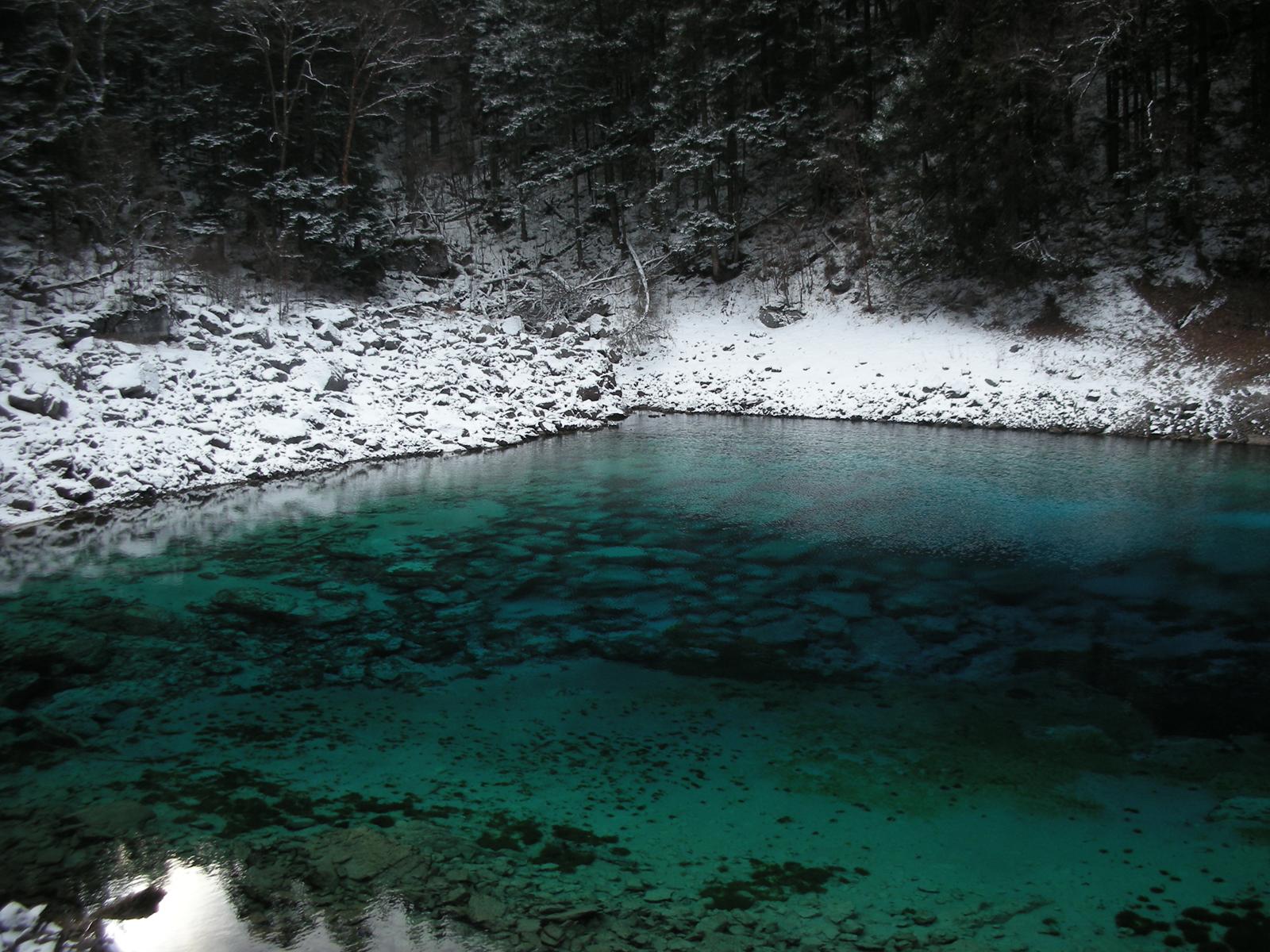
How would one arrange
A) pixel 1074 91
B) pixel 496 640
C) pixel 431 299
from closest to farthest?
pixel 496 640 < pixel 1074 91 < pixel 431 299

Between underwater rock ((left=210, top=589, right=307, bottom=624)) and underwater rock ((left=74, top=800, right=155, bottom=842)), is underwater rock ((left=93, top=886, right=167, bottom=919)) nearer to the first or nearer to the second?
underwater rock ((left=74, top=800, right=155, bottom=842))

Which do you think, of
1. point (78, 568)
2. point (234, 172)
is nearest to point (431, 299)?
point (234, 172)

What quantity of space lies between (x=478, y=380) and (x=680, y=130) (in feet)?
45.7

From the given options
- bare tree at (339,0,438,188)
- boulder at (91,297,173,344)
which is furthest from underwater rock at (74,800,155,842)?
bare tree at (339,0,438,188)

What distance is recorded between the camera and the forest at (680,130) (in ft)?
58.5

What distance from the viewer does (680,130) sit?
26.0 metres

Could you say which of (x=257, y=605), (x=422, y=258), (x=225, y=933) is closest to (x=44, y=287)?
(x=257, y=605)

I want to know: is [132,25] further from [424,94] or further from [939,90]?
[939,90]

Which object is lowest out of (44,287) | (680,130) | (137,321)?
(137,321)

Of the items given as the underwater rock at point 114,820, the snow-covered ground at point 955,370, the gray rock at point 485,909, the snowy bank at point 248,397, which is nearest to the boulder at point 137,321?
the snowy bank at point 248,397

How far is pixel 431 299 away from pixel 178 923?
22.0 m

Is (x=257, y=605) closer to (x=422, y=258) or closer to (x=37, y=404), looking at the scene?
(x=37, y=404)

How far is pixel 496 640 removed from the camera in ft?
19.9

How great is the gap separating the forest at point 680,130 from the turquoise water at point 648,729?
12.6 meters
